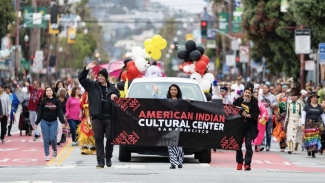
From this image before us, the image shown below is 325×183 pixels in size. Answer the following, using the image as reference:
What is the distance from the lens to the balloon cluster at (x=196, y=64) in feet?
90.3

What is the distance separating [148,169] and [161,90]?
294 cm

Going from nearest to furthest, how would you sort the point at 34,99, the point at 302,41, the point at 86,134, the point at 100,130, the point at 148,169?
the point at 100,130 < the point at 148,169 < the point at 86,134 < the point at 34,99 < the point at 302,41

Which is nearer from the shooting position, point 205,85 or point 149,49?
point 205,85

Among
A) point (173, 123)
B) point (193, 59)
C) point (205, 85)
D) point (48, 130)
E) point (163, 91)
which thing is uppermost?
point (193, 59)

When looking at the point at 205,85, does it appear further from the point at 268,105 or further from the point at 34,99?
the point at 34,99

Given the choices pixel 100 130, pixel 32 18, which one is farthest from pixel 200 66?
pixel 32 18

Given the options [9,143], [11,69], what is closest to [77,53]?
[11,69]

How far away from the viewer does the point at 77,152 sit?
88.3 ft

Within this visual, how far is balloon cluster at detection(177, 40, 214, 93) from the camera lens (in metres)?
27.5

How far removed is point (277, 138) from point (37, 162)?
28.4 feet

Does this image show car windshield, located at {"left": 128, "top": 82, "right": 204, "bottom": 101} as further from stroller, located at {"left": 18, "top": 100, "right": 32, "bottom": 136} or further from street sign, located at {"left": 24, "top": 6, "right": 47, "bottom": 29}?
street sign, located at {"left": 24, "top": 6, "right": 47, "bottom": 29}

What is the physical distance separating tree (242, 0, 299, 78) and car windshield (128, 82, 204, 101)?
28.6 meters

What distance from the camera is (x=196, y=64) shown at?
27.9 metres

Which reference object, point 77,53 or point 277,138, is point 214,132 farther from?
point 77,53
